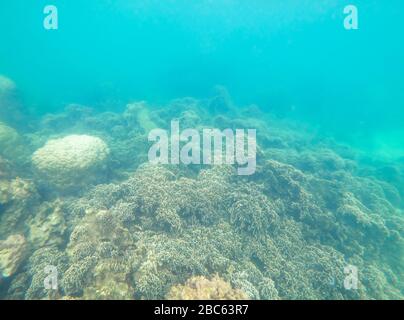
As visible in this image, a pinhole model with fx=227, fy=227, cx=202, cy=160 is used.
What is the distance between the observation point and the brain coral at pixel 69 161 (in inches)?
377

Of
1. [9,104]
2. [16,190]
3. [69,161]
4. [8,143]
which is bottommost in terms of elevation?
[16,190]

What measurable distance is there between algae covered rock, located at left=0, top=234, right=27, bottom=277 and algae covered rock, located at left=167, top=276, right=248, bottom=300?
4.56 metres

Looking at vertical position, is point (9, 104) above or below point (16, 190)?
above

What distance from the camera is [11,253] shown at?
6.29m

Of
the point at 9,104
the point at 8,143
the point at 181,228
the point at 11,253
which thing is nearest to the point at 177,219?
the point at 181,228

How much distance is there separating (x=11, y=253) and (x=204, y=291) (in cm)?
550

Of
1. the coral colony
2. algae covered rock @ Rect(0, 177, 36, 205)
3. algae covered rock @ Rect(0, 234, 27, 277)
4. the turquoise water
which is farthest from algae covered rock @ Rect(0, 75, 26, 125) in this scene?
algae covered rock @ Rect(0, 234, 27, 277)

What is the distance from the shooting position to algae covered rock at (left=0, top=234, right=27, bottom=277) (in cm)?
605

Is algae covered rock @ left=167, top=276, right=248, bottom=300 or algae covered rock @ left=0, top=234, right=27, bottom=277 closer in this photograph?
algae covered rock @ left=167, top=276, right=248, bottom=300

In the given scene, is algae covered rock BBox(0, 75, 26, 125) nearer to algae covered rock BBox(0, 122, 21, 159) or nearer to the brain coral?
algae covered rock BBox(0, 122, 21, 159)

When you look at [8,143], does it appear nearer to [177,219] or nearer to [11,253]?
[11,253]

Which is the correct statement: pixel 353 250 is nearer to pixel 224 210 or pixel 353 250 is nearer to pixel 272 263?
pixel 272 263

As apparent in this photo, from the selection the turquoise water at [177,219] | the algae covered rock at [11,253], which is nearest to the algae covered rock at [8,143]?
the turquoise water at [177,219]
